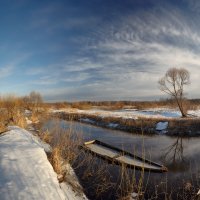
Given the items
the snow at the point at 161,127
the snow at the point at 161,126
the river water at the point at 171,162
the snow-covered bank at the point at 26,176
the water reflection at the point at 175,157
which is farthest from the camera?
the snow at the point at 161,126

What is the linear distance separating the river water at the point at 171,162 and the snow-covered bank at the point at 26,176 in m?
2.00

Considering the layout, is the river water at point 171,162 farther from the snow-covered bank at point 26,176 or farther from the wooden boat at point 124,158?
the snow-covered bank at point 26,176

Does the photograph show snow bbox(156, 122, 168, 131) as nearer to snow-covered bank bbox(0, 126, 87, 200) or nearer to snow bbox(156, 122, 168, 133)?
snow bbox(156, 122, 168, 133)

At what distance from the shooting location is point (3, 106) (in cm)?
1919

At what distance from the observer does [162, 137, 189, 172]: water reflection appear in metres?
10.5

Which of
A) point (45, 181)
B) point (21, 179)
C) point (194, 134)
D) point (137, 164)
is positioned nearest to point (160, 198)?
point (137, 164)

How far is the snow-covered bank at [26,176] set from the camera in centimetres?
461

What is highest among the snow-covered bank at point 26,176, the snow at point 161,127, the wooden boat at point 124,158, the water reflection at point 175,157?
the snow-covered bank at point 26,176

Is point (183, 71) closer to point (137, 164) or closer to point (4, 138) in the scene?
point (137, 164)

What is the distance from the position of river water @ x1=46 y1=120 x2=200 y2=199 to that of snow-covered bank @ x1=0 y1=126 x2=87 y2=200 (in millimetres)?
1997

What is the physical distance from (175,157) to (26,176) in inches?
356

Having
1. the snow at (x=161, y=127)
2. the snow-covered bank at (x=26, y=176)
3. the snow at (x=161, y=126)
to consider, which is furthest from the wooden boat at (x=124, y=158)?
the snow at (x=161, y=126)

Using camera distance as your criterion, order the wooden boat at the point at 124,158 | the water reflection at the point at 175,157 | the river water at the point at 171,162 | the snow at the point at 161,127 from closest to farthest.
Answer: the river water at the point at 171,162
the wooden boat at the point at 124,158
the water reflection at the point at 175,157
the snow at the point at 161,127

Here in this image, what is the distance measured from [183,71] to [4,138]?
28166 millimetres
